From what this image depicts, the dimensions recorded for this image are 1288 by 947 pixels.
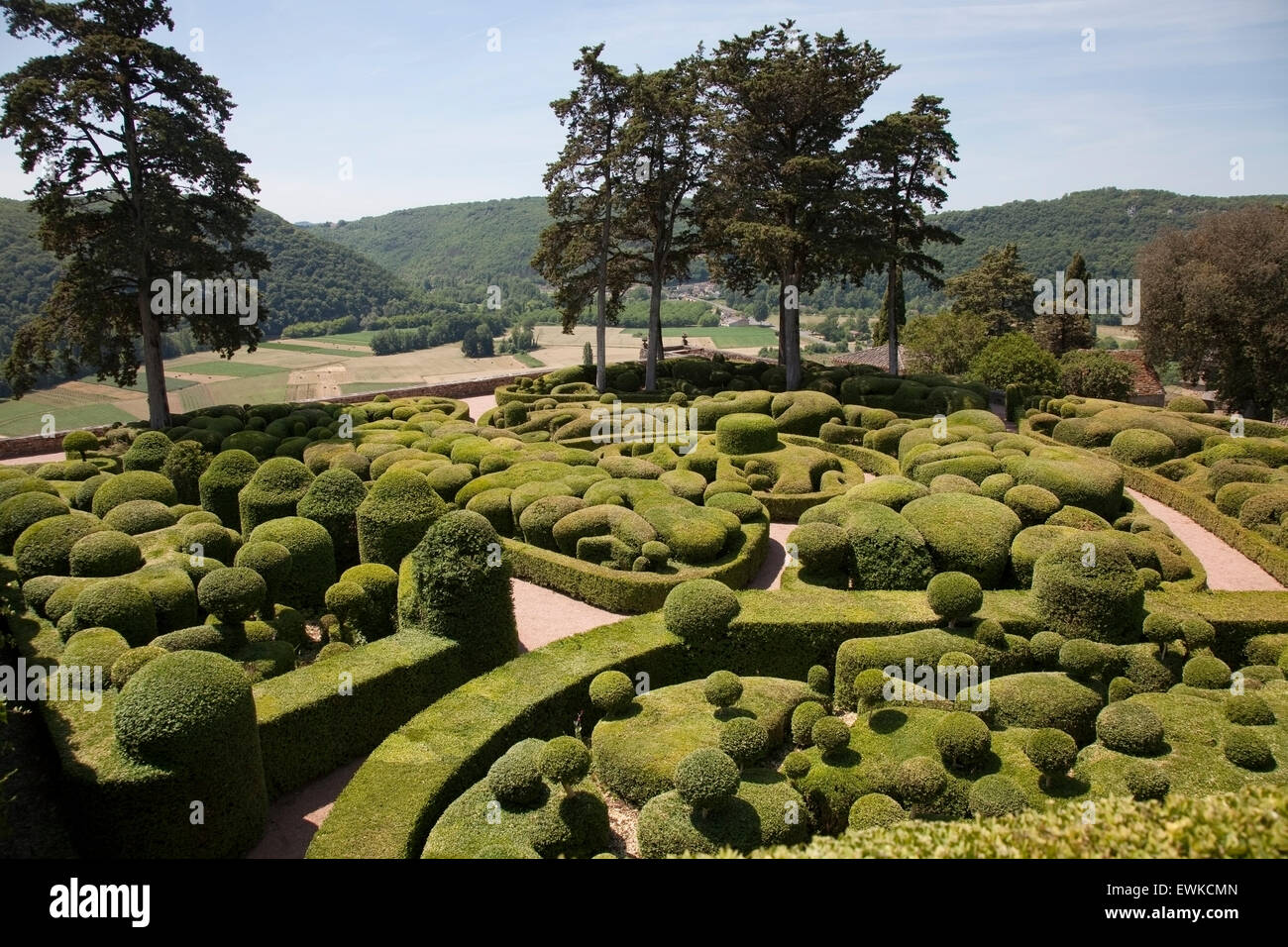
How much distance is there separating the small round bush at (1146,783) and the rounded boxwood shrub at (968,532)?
618cm

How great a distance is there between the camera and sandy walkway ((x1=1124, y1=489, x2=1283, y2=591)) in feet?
55.1

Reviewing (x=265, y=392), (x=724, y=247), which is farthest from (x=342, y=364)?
(x=724, y=247)

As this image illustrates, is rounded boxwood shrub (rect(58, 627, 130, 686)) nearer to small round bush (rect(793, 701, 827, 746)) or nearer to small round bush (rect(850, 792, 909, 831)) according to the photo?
small round bush (rect(793, 701, 827, 746))

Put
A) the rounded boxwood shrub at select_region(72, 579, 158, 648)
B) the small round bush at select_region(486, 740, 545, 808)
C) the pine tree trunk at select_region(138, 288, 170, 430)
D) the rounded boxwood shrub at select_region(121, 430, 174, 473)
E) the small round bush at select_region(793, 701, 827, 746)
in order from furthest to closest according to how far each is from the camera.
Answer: the pine tree trunk at select_region(138, 288, 170, 430), the rounded boxwood shrub at select_region(121, 430, 174, 473), the rounded boxwood shrub at select_region(72, 579, 158, 648), the small round bush at select_region(793, 701, 827, 746), the small round bush at select_region(486, 740, 545, 808)

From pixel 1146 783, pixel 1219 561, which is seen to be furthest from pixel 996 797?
pixel 1219 561

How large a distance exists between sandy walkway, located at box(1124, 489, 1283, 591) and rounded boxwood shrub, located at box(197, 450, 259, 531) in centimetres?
2142

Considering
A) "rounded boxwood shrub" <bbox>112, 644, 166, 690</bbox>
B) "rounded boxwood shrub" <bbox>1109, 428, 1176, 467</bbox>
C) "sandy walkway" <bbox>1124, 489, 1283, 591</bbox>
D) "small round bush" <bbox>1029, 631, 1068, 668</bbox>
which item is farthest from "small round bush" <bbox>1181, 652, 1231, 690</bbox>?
"rounded boxwood shrub" <bbox>112, 644, 166, 690</bbox>

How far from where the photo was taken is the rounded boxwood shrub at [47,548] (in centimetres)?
A: 1480

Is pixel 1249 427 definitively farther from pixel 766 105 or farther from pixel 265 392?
pixel 265 392

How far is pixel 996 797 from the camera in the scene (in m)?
9.20

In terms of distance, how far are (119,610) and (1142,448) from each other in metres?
25.8

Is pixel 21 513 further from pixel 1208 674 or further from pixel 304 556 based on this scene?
pixel 1208 674

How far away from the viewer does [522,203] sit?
164 m

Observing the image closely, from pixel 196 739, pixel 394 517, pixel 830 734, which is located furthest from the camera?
pixel 394 517
